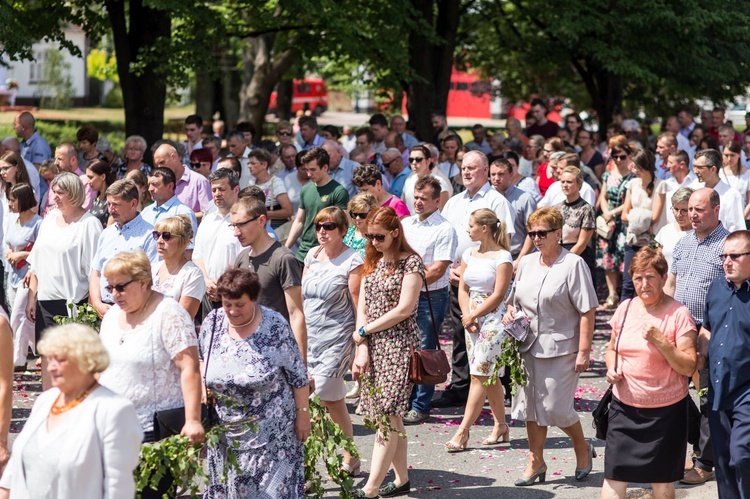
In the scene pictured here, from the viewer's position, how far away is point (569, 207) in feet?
36.4

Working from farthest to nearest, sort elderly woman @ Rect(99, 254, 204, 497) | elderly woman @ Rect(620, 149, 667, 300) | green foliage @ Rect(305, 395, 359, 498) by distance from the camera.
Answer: elderly woman @ Rect(620, 149, 667, 300)
green foliage @ Rect(305, 395, 359, 498)
elderly woman @ Rect(99, 254, 204, 497)

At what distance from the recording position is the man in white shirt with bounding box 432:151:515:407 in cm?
1025

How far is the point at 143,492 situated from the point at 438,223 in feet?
12.9

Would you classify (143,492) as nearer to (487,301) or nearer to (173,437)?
(173,437)

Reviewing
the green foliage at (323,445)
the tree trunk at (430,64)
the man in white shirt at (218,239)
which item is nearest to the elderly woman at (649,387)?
the green foliage at (323,445)

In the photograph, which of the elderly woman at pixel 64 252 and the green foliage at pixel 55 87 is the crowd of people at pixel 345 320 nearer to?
the elderly woman at pixel 64 252

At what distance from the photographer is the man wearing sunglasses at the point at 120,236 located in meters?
8.54

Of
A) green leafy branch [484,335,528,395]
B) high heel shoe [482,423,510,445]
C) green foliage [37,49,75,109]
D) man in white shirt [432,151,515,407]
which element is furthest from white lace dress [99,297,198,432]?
green foliage [37,49,75,109]

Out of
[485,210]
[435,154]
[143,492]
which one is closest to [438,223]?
[485,210]

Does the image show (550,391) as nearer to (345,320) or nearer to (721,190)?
(345,320)

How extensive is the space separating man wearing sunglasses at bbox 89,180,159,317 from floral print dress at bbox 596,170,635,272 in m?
6.60

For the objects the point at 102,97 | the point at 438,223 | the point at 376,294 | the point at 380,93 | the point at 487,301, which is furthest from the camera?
the point at 102,97

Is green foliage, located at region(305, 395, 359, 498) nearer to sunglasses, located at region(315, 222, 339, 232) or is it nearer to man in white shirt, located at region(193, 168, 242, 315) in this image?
sunglasses, located at region(315, 222, 339, 232)

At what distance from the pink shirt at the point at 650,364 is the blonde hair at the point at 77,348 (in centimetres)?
329
